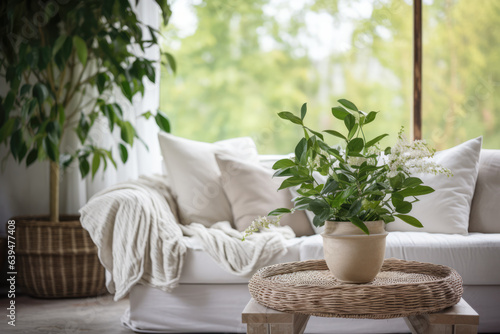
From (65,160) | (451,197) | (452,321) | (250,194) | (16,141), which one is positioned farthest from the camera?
(65,160)

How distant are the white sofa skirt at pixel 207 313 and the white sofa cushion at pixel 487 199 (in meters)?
0.46

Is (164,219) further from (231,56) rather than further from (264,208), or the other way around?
(231,56)

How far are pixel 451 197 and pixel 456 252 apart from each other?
1.34 ft

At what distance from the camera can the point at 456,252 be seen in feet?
7.41

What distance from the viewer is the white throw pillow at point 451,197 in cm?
256

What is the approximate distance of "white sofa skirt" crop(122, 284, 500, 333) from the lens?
2252mm

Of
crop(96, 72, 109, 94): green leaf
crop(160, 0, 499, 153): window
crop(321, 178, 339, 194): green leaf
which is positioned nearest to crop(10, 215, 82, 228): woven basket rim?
crop(96, 72, 109, 94): green leaf

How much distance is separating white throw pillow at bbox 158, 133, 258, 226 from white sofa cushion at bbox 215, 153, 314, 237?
2.4 inches

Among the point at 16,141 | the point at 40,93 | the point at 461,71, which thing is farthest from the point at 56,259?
the point at 461,71

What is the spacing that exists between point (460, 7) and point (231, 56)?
5.73ft

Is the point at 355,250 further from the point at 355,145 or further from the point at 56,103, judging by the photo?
the point at 56,103

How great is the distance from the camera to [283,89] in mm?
4531

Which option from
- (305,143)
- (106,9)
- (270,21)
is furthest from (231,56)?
(305,143)

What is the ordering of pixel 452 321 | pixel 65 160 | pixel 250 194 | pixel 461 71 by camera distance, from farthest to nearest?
pixel 461 71
pixel 65 160
pixel 250 194
pixel 452 321
